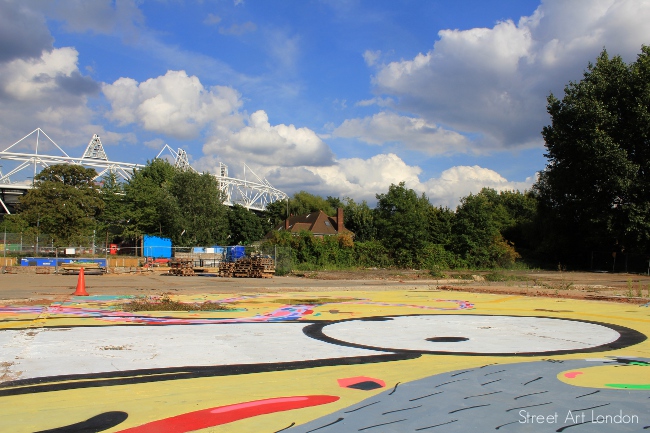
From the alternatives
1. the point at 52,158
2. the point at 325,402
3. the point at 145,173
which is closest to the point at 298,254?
the point at 325,402

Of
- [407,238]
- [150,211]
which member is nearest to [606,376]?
[407,238]

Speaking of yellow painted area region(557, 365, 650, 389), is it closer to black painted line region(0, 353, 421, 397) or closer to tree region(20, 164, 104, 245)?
black painted line region(0, 353, 421, 397)

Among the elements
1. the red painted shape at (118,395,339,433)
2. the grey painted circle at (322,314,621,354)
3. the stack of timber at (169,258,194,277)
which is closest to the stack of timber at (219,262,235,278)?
the stack of timber at (169,258,194,277)

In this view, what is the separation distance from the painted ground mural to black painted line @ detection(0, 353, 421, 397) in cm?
3

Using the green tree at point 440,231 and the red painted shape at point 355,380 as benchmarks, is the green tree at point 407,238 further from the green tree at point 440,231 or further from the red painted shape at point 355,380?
the red painted shape at point 355,380

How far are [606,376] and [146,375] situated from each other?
5.96 meters

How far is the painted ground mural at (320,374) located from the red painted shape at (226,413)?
2 centimetres

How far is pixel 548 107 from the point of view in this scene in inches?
1842

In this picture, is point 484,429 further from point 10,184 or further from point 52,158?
point 52,158

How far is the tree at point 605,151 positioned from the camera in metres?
40.6

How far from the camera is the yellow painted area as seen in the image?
600cm

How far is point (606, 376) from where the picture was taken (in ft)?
20.8

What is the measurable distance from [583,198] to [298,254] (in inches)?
1067

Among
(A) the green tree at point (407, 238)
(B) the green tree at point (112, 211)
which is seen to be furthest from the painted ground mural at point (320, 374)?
(B) the green tree at point (112, 211)
